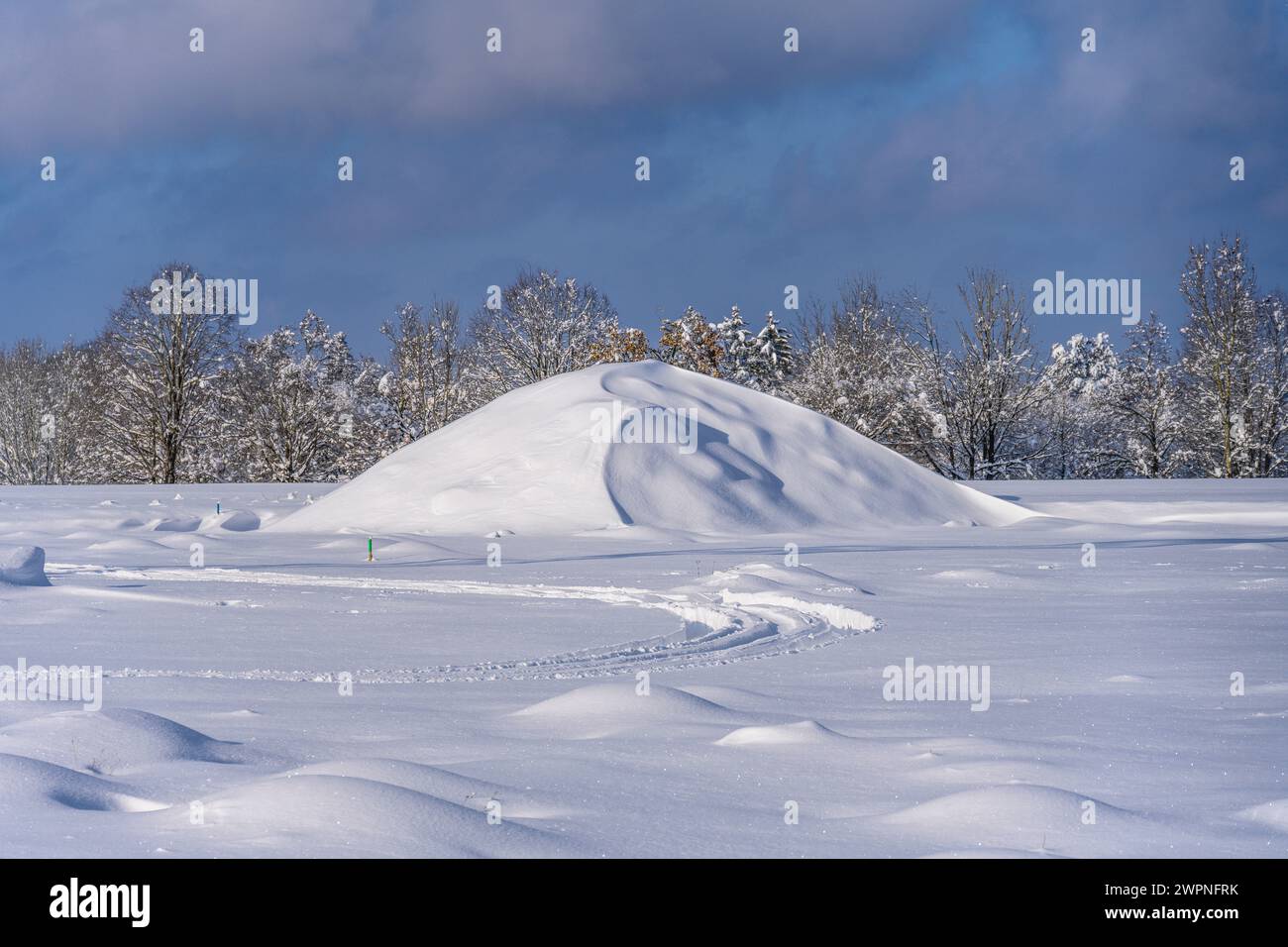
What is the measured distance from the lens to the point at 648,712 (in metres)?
6.11

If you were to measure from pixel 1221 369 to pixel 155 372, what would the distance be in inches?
1423

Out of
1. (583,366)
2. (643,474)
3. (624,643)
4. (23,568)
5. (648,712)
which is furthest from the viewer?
(583,366)

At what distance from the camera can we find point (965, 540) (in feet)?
60.2

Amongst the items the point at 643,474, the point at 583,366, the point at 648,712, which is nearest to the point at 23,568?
the point at 648,712

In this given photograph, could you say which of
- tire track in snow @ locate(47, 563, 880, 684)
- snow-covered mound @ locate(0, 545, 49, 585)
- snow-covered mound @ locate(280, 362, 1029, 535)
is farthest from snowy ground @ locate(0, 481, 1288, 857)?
snow-covered mound @ locate(280, 362, 1029, 535)

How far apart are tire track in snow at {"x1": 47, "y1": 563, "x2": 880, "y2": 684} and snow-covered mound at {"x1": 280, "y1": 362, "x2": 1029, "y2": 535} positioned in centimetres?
715

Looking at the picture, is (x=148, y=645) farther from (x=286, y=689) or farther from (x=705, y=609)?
(x=705, y=609)

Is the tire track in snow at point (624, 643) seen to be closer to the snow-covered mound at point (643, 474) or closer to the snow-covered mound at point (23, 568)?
the snow-covered mound at point (23, 568)

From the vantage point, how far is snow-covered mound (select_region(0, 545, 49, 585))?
1182 cm

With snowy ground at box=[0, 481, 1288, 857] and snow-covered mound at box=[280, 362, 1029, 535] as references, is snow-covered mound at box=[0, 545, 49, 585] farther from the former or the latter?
snow-covered mound at box=[280, 362, 1029, 535]

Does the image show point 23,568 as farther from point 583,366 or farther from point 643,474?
point 583,366

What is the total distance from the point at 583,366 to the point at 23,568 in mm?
34207

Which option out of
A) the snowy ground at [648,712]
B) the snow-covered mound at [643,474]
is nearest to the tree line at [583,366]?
the snow-covered mound at [643,474]
